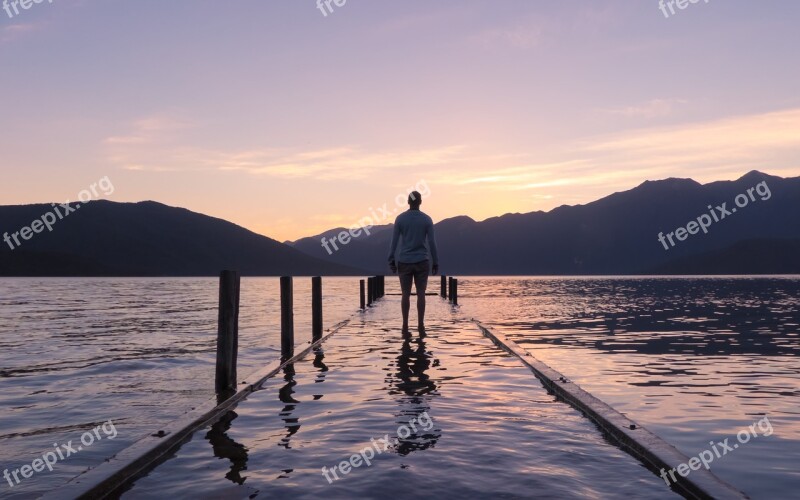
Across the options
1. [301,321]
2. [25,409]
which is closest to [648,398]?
[25,409]

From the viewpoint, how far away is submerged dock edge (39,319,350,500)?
435cm

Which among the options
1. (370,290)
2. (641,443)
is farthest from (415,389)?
(370,290)

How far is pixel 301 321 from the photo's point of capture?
23.8 metres

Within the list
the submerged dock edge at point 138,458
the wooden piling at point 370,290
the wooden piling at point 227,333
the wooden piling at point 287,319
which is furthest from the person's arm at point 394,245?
the wooden piling at point 370,290

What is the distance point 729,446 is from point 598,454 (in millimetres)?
1675

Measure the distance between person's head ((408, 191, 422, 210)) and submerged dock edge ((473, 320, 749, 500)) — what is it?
489 cm

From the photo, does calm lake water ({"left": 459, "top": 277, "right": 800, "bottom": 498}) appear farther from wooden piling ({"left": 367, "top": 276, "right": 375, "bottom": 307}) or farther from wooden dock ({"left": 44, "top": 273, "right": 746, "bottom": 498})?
wooden piling ({"left": 367, "top": 276, "right": 375, "bottom": 307})

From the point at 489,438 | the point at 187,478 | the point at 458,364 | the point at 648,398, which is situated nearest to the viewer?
the point at 187,478

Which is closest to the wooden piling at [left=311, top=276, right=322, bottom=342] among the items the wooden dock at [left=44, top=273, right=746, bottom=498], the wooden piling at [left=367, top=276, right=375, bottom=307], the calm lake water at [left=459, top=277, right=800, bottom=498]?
the calm lake water at [left=459, top=277, right=800, bottom=498]

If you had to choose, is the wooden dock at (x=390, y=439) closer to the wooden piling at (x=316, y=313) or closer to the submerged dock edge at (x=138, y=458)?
the submerged dock edge at (x=138, y=458)

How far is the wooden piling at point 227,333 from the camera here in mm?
8391

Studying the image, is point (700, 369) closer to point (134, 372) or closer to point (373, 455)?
point (373, 455)

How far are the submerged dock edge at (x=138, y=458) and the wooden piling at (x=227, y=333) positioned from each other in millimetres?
652

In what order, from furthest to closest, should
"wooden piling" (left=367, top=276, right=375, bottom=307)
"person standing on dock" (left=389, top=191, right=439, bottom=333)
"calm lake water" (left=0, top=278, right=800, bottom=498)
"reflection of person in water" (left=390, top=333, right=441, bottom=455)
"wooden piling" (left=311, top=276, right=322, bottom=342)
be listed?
"wooden piling" (left=367, top=276, right=375, bottom=307), "wooden piling" (left=311, top=276, right=322, bottom=342), "person standing on dock" (left=389, top=191, right=439, bottom=333), "calm lake water" (left=0, top=278, right=800, bottom=498), "reflection of person in water" (left=390, top=333, right=441, bottom=455)
